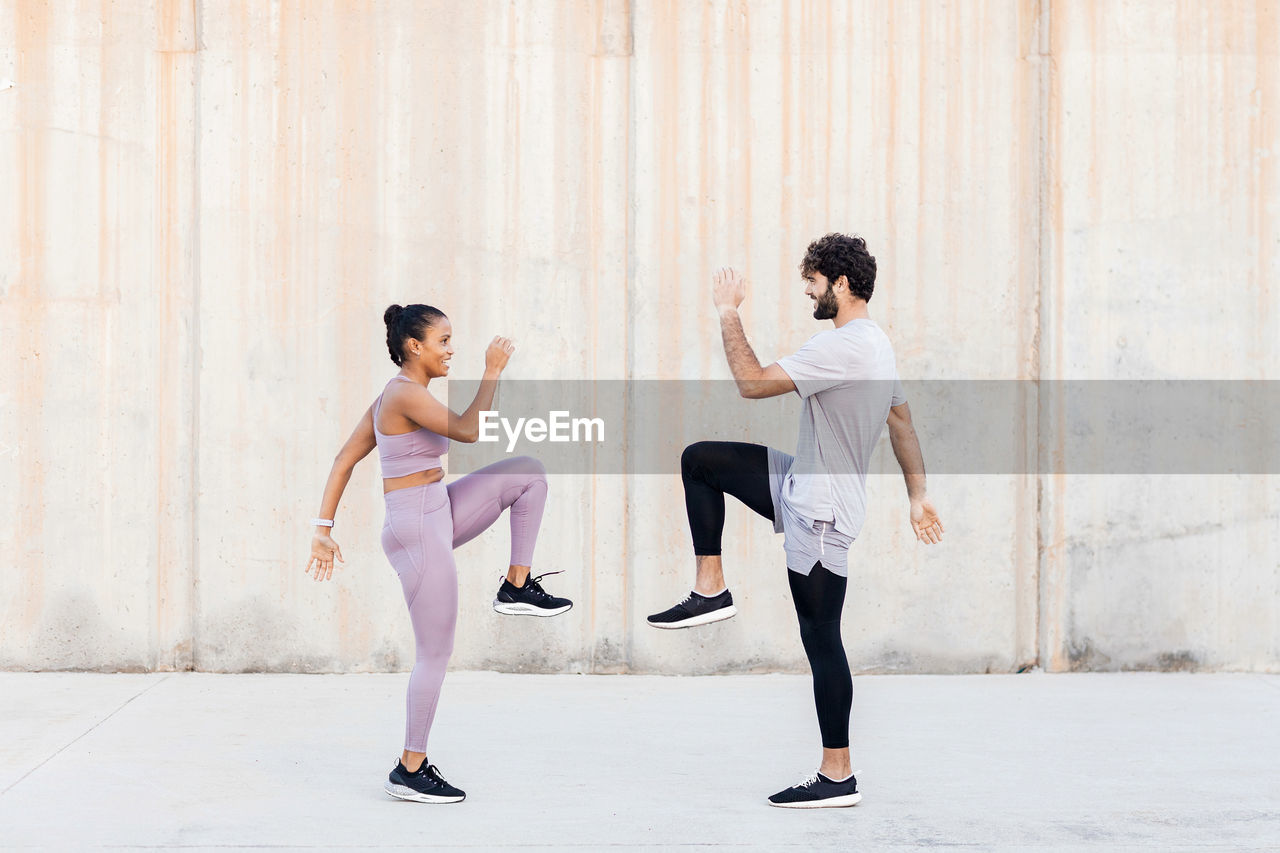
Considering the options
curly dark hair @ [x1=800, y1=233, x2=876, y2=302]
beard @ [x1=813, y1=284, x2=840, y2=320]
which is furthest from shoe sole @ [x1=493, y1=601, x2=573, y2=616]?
curly dark hair @ [x1=800, y1=233, x2=876, y2=302]

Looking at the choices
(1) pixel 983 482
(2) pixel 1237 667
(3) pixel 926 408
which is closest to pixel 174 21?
(3) pixel 926 408

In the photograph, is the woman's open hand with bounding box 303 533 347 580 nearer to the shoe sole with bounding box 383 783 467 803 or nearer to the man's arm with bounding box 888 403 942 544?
the shoe sole with bounding box 383 783 467 803

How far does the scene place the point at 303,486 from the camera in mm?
7230

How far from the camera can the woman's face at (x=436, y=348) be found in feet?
15.9

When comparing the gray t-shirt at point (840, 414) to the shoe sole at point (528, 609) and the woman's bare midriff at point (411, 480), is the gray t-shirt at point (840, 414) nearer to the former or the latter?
the shoe sole at point (528, 609)

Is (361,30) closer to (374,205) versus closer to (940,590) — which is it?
(374,205)

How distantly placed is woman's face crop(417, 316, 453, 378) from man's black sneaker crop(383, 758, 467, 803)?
57.1 inches

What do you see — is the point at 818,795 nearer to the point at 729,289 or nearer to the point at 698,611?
the point at 698,611

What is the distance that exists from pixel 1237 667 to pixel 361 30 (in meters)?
6.02

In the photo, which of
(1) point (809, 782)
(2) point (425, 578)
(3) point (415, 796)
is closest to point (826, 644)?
(1) point (809, 782)

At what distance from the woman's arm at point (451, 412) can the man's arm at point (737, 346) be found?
0.75 metres

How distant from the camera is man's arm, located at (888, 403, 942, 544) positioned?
475 centimetres

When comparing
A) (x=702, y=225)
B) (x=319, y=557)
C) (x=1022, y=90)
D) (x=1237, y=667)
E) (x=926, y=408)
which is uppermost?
(x=1022, y=90)

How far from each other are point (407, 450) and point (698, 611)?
3.99 ft
